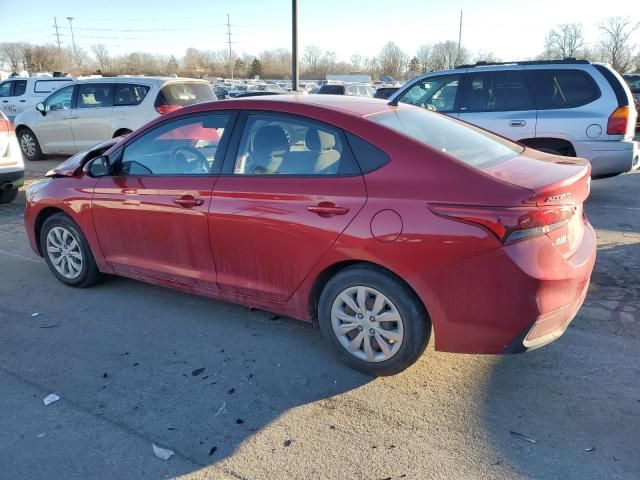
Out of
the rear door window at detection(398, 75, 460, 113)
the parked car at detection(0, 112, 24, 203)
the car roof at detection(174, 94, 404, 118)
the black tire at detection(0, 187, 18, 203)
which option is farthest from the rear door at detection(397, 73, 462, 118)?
the black tire at detection(0, 187, 18, 203)

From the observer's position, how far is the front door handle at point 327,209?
3.09 metres

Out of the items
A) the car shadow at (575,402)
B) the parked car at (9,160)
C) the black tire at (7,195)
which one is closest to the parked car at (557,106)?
the car shadow at (575,402)

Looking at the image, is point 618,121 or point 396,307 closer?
point 396,307

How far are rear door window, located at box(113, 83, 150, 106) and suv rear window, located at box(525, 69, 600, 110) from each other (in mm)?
7118

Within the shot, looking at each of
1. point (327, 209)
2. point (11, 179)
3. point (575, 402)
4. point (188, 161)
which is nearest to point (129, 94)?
point (11, 179)

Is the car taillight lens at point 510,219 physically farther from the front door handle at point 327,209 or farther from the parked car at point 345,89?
the parked car at point 345,89

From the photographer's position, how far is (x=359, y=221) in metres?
3.02

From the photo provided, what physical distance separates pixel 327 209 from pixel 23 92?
53.4ft

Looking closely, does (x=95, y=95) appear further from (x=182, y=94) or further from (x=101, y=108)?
(x=182, y=94)

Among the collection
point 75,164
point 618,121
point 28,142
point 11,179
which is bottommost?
point 28,142

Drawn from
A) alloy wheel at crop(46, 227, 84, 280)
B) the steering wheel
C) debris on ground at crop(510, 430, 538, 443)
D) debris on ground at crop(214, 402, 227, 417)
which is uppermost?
the steering wheel

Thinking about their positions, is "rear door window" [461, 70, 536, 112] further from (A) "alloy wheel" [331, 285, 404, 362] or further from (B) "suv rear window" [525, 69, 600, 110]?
(A) "alloy wheel" [331, 285, 404, 362]

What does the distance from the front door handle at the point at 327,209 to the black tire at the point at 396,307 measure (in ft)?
1.10

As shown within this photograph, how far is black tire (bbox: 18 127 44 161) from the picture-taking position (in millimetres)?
12234
